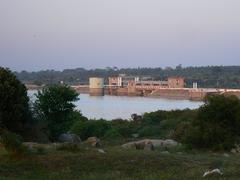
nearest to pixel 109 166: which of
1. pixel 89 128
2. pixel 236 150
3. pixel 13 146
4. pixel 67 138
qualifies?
pixel 13 146

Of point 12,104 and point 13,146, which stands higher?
point 12,104

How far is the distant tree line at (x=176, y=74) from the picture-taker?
441 ft

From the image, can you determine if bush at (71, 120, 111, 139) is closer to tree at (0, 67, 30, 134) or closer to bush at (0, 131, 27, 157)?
tree at (0, 67, 30, 134)

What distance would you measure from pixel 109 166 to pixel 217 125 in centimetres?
887

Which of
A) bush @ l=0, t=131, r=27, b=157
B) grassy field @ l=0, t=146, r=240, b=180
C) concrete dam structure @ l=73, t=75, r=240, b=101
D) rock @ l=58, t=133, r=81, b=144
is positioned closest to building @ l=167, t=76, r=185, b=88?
concrete dam structure @ l=73, t=75, r=240, b=101

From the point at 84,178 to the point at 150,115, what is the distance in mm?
33468

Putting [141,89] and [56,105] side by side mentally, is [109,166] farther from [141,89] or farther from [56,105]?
[141,89]

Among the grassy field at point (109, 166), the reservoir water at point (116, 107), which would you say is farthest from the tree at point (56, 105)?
the reservoir water at point (116, 107)

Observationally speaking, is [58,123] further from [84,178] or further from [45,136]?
[84,178]

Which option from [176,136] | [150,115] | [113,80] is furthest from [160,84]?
[176,136]

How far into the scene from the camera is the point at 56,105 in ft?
88.5

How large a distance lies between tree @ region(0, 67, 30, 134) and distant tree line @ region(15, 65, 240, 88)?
96199 millimetres

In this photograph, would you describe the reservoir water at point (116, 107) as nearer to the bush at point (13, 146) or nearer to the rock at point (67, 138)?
the rock at point (67, 138)

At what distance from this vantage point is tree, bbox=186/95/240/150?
19625 mm
